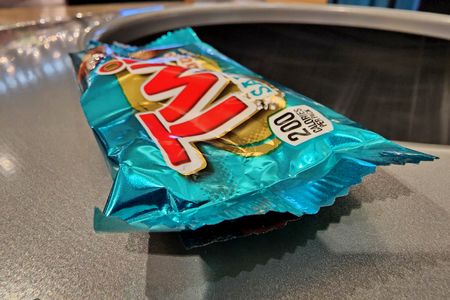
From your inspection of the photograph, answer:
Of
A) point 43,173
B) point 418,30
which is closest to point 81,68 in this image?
point 43,173

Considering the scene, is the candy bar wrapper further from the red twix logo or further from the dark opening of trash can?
the dark opening of trash can

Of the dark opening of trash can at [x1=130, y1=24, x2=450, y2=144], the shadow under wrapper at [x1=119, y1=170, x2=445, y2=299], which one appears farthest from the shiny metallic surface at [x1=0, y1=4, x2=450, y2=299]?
the dark opening of trash can at [x1=130, y1=24, x2=450, y2=144]

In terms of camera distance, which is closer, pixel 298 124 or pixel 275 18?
pixel 298 124

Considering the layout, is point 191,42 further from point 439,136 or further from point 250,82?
point 439,136

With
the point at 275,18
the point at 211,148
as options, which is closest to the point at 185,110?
the point at 211,148

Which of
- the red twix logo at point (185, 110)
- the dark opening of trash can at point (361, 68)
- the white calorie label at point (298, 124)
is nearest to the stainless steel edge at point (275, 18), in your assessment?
the dark opening of trash can at point (361, 68)

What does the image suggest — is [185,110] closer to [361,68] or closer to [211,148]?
[211,148]
